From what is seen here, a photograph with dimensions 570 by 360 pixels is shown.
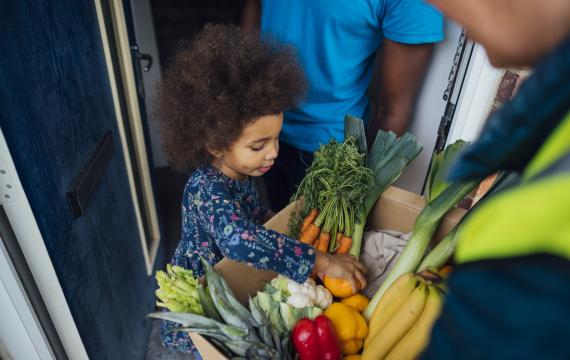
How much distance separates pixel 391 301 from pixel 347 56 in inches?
35.4

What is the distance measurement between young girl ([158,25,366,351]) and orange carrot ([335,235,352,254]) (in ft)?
0.21

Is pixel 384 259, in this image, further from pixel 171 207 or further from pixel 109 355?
pixel 171 207

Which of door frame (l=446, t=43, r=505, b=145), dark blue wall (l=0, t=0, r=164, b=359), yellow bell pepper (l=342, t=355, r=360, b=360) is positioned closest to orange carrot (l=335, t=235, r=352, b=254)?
yellow bell pepper (l=342, t=355, r=360, b=360)

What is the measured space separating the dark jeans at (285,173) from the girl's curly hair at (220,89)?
51 cm

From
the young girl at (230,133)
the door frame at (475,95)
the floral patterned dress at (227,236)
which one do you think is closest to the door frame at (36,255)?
the floral patterned dress at (227,236)

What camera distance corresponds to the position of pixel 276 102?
1.12 m

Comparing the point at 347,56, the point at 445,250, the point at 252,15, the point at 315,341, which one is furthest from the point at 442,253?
the point at 252,15

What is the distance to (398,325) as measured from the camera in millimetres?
978

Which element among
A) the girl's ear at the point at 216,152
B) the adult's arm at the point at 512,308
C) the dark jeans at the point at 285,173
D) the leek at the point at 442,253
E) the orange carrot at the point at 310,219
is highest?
the adult's arm at the point at 512,308

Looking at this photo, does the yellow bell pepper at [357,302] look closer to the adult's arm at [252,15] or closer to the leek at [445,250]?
the leek at [445,250]

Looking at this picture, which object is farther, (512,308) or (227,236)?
(227,236)

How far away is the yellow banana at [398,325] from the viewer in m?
0.96

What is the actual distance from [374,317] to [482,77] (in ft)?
3.07

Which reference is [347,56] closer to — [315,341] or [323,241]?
[323,241]
